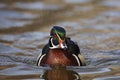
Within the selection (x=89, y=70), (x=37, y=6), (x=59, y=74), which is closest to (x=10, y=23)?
(x=37, y=6)

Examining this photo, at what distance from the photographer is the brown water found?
1152 cm

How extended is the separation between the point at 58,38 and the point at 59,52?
13.2 inches

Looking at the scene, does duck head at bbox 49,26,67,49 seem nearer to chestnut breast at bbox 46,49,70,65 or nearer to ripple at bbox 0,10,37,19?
chestnut breast at bbox 46,49,70,65

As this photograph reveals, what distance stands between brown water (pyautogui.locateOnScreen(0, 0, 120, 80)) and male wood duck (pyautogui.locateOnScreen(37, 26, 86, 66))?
16cm

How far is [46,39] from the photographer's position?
50.9ft

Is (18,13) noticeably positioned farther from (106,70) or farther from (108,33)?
(106,70)

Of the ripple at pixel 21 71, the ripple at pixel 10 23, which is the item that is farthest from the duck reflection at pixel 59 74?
the ripple at pixel 10 23

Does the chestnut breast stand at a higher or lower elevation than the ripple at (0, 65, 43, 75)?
higher

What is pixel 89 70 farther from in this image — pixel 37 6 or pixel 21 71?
pixel 37 6

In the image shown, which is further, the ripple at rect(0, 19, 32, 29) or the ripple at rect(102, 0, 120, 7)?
the ripple at rect(102, 0, 120, 7)

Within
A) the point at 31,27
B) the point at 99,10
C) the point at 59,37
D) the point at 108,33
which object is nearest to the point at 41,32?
the point at 31,27

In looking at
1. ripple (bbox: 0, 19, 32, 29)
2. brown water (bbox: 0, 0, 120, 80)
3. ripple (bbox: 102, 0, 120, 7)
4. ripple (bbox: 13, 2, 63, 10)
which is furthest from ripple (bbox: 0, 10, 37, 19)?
ripple (bbox: 102, 0, 120, 7)

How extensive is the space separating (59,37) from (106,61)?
158cm

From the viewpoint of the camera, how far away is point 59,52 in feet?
38.8
